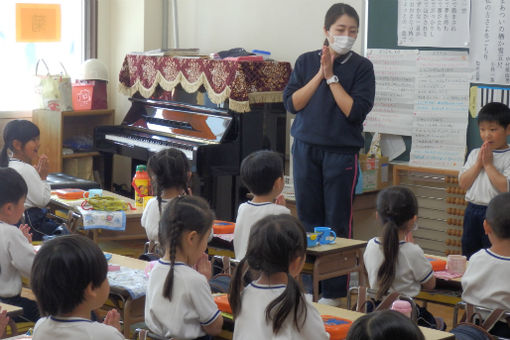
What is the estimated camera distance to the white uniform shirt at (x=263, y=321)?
2318 mm

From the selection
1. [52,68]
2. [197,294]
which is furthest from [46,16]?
[197,294]

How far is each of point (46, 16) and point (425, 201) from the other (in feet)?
12.3

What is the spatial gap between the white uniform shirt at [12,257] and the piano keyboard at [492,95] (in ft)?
9.99

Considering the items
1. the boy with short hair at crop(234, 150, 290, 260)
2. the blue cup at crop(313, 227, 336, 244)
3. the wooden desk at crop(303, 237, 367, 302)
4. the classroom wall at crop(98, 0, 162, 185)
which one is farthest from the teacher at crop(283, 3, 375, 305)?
the classroom wall at crop(98, 0, 162, 185)

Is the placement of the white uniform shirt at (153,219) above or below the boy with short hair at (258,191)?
below

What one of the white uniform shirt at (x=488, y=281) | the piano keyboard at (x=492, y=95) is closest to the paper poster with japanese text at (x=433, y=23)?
the piano keyboard at (x=492, y=95)

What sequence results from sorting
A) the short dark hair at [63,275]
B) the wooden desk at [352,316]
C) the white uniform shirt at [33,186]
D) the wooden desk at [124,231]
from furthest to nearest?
the wooden desk at [124,231], the white uniform shirt at [33,186], the wooden desk at [352,316], the short dark hair at [63,275]

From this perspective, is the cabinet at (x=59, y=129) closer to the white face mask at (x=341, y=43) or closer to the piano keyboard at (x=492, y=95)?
the white face mask at (x=341, y=43)

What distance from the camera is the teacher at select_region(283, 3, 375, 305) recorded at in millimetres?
4410

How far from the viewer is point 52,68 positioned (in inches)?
287

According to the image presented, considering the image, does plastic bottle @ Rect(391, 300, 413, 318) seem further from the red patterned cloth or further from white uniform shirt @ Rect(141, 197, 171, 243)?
the red patterned cloth

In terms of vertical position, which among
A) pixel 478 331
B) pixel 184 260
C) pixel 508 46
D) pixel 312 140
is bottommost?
pixel 478 331

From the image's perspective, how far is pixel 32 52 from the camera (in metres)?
7.12

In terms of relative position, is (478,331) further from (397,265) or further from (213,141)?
(213,141)
